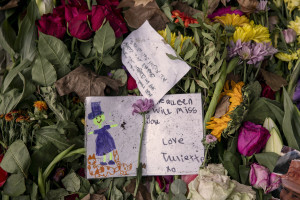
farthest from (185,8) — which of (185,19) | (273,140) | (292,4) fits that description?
(273,140)

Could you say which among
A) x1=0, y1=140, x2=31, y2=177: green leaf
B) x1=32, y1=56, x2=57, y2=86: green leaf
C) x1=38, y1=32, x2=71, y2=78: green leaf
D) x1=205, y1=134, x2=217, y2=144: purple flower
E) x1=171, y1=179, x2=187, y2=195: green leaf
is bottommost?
x1=171, y1=179, x2=187, y2=195: green leaf

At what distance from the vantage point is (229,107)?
2.14ft

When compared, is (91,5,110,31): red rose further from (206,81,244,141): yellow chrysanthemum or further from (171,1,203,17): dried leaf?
(206,81,244,141): yellow chrysanthemum

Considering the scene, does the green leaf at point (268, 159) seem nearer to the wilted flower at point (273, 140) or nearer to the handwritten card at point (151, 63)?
the wilted flower at point (273, 140)

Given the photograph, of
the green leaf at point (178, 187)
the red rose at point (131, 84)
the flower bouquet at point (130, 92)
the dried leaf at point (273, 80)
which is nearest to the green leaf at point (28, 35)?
the flower bouquet at point (130, 92)

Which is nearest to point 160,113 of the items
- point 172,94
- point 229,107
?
point 172,94

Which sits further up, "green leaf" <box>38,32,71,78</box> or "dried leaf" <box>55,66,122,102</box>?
"green leaf" <box>38,32,71,78</box>

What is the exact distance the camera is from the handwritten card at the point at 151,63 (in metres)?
0.68

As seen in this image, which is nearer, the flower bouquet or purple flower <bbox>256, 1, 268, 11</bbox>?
the flower bouquet

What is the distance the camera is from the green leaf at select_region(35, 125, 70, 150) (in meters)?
0.66

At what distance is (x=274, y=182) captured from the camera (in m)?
0.64

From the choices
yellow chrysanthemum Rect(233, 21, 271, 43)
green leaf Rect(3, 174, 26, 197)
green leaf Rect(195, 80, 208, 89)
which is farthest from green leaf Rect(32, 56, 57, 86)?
yellow chrysanthemum Rect(233, 21, 271, 43)

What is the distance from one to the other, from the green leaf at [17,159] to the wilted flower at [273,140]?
0.53 m

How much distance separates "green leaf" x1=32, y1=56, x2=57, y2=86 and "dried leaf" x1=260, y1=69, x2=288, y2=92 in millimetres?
493
